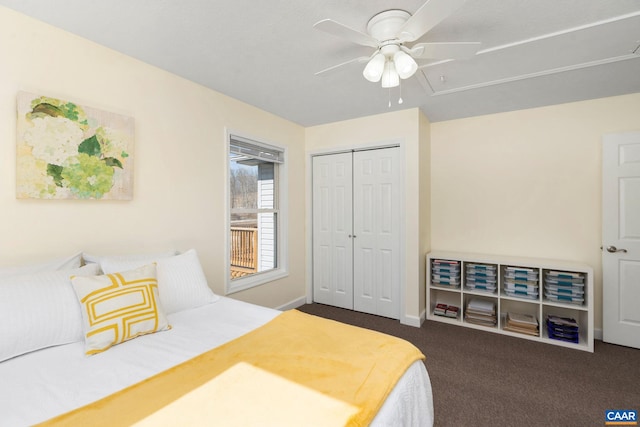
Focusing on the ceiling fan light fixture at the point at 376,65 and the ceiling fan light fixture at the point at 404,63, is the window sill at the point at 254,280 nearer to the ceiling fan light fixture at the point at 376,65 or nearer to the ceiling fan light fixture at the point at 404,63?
the ceiling fan light fixture at the point at 376,65

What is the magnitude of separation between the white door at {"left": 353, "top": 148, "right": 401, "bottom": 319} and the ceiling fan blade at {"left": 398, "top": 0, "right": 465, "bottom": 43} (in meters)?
2.00

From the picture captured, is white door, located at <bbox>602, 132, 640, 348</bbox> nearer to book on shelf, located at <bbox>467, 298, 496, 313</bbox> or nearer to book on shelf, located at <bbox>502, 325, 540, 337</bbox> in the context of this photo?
book on shelf, located at <bbox>502, 325, 540, 337</bbox>

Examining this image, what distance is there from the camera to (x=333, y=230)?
3.97m

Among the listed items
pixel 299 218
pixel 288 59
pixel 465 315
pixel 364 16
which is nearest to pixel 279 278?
pixel 299 218

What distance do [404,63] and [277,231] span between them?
2.63 metres


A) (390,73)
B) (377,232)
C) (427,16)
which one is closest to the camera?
(427,16)

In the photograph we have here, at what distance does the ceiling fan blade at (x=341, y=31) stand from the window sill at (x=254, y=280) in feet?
7.91

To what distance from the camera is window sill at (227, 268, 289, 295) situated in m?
3.05

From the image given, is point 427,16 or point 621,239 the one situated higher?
point 427,16

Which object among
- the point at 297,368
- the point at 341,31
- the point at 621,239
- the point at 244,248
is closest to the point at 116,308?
the point at 297,368

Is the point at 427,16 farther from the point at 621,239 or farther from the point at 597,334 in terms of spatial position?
the point at 597,334

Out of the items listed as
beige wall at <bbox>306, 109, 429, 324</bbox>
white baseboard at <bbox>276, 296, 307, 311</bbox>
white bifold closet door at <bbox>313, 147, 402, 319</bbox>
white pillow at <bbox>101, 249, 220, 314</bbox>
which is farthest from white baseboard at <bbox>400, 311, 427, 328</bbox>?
white pillow at <bbox>101, 249, 220, 314</bbox>

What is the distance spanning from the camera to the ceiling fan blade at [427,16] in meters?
1.26

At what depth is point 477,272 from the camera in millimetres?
3275
